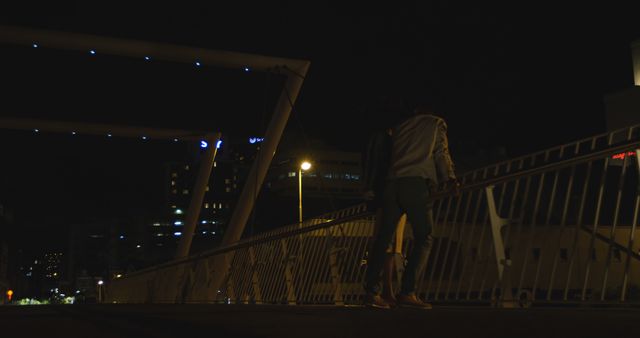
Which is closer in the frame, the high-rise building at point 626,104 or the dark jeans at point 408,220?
the dark jeans at point 408,220

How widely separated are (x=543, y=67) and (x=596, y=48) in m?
3.79

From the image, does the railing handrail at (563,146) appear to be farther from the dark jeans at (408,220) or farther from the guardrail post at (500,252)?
the dark jeans at (408,220)

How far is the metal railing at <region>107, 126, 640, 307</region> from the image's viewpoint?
750 cm

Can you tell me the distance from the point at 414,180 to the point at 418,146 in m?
0.29

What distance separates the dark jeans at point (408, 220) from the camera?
6.36 metres

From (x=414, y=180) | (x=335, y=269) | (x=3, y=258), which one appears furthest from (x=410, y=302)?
(x=3, y=258)

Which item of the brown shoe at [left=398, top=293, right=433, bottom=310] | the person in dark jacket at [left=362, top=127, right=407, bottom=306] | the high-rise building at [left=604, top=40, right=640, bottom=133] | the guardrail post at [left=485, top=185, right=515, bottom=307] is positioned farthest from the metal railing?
the high-rise building at [left=604, top=40, right=640, bottom=133]

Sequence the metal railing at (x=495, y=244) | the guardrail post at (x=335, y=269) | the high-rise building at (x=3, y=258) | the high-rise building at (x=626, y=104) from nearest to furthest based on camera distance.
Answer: the metal railing at (x=495, y=244) → the guardrail post at (x=335, y=269) → the high-rise building at (x=626, y=104) → the high-rise building at (x=3, y=258)

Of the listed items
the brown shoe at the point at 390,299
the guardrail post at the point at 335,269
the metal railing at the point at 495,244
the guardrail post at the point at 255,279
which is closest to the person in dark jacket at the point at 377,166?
the brown shoe at the point at 390,299

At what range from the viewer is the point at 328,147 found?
12781cm

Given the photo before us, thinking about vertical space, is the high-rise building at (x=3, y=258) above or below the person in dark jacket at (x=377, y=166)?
below

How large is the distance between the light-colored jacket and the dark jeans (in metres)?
0.08

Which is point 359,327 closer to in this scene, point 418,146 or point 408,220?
point 408,220

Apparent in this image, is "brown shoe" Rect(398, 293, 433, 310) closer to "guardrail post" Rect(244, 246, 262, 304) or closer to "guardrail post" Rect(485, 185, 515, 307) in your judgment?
"guardrail post" Rect(485, 185, 515, 307)
